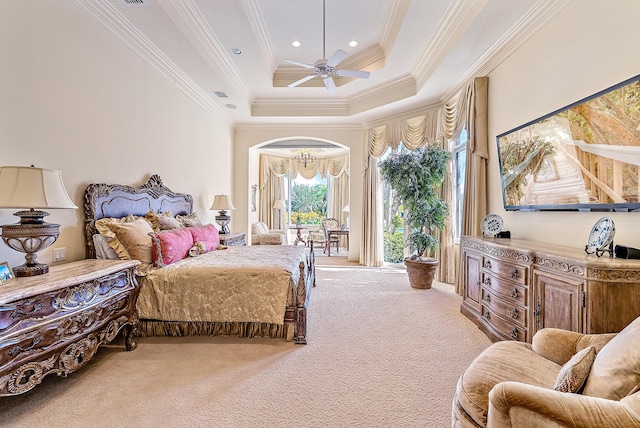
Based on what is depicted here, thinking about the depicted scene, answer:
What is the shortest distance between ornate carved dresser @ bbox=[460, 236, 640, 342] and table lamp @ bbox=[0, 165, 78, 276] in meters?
3.48

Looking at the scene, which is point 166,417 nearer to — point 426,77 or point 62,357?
point 62,357

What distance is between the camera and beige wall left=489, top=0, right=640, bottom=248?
2.15 meters

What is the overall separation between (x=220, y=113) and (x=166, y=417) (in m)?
5.39

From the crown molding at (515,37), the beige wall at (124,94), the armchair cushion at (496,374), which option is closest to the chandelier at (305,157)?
the beige wall at (124,94)

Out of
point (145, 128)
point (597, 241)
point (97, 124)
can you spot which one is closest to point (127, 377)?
point (97, 124)

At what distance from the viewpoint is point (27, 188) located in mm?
1912

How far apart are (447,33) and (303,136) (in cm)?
380

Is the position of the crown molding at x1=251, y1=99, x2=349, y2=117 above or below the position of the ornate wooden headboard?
above

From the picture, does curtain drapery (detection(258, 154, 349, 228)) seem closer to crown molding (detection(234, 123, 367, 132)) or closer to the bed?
crown molding (detection(234, 123, 367, 132))

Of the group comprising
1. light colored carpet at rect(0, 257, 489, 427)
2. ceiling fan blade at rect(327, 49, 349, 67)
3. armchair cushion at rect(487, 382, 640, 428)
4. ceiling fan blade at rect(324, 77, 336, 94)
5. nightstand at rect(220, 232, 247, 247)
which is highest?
ceiling fan blade at rect(327, 49, 349, 67)

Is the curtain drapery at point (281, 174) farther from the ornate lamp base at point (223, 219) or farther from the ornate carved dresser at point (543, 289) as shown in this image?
the ornate carved dresser at point (543, 289)

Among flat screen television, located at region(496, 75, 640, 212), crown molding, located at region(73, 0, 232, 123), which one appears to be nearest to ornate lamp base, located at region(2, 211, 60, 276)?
crown molding, located at region(73, 0, 232, 123)

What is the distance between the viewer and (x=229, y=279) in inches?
112

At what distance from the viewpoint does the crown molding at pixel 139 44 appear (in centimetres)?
289
